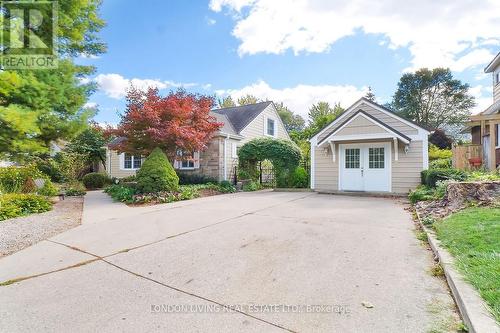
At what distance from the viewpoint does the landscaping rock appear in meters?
5.90

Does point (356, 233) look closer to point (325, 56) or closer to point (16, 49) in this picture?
point (16, 49)

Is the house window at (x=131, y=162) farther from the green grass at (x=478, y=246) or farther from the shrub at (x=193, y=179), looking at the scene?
the green grass at (x=478, y=246)

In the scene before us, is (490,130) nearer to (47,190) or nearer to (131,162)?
(47,190)

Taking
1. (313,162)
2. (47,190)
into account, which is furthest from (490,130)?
(47,190)

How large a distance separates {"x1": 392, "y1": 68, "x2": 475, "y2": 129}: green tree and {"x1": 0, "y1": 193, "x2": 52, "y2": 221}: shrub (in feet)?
122

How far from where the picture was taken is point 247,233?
17.7 feet

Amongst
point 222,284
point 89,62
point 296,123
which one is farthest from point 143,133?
point 296,123

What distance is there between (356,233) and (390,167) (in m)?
7.92

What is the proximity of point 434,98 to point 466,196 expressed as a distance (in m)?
35.6

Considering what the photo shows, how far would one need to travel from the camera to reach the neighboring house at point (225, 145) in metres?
15.6

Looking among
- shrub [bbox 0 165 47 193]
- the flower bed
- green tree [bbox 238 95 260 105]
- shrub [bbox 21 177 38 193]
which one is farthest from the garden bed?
green tree [bbox 238 95 260 105]

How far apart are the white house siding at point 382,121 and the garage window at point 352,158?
53.0 inches

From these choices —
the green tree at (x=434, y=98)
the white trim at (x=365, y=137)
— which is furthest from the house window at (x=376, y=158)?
the green tree at (x=434, y=98)

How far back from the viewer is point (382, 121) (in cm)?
1248
